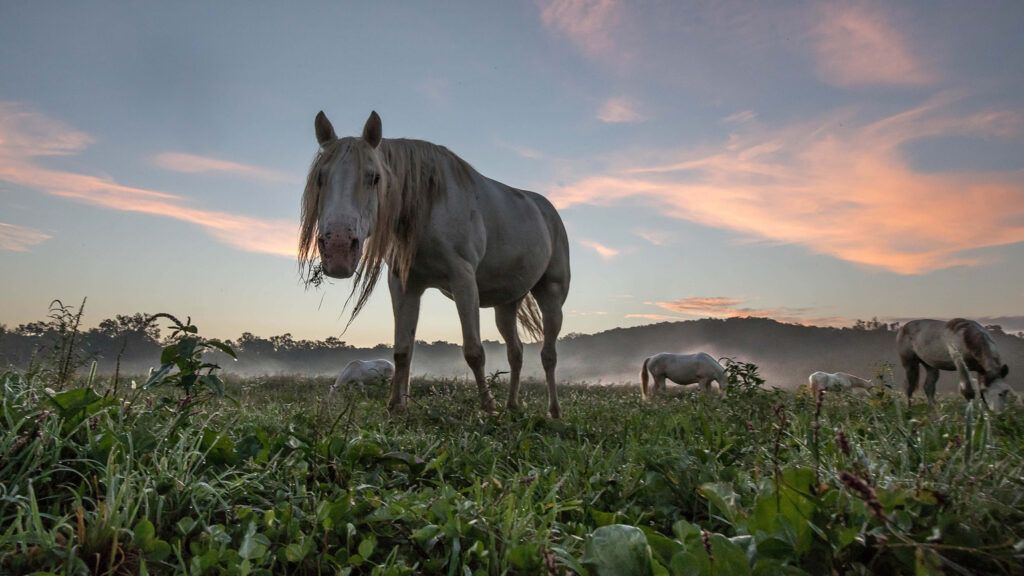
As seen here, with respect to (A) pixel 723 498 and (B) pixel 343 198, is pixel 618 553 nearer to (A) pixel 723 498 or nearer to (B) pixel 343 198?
(A) pixel 723 498

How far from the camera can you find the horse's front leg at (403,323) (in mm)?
6492

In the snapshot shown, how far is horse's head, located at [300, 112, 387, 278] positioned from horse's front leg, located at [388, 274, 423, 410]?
3.63ft

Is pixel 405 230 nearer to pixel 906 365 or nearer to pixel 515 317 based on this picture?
pixel 515 317

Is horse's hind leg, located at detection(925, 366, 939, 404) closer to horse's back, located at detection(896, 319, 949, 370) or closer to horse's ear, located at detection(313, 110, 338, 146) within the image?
horse's back, located at detection(896, 319, 949, 370)

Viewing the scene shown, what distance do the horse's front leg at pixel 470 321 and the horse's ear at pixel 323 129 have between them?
6.15ft

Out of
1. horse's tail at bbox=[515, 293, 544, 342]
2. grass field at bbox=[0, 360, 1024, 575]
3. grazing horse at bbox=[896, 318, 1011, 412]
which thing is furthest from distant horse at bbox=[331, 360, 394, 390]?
grass field at bbox=[0, 360, 1024, 575]

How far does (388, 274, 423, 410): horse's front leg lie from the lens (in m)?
6.49

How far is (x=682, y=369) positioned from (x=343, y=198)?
16833mm

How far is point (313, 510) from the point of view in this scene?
7.08 ft

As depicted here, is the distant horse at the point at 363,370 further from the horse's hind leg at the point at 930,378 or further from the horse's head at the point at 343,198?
the horse's hind leg at the point at 930,378

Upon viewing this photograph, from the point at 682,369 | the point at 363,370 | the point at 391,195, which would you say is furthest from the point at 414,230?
the point at 682,369

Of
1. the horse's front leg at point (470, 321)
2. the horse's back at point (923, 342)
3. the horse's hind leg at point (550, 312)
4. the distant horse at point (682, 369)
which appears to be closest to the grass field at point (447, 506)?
the horse's front leg at point (470, 321)

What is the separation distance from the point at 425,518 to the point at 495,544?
27 cm

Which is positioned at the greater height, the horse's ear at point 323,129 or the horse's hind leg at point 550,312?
the horse's ear at point 323,129
